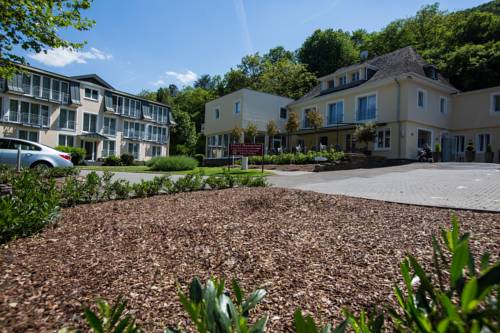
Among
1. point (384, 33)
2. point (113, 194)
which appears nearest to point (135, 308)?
point (113, 194)

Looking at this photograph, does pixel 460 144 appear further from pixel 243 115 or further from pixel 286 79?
pixel 286 79

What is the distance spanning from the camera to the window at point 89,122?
113 ft

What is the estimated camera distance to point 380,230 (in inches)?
146

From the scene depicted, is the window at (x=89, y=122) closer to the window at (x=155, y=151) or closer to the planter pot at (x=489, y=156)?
the window at (x=155, y=151)

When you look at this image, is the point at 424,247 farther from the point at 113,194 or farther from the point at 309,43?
the point at 309,43

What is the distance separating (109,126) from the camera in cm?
3688

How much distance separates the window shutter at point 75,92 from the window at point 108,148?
18.4 ft

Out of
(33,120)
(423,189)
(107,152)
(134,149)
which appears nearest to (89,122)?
(107,152)

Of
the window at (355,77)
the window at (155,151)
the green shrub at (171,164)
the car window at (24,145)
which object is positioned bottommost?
the green shrub at (171,164)

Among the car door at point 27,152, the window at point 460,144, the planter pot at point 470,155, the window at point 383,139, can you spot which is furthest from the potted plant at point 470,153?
the car door at point 27,152

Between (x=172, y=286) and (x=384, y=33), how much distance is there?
46280 millimetres

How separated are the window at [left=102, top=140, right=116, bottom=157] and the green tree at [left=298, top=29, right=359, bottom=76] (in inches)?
1163

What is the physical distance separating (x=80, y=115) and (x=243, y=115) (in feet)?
63.2

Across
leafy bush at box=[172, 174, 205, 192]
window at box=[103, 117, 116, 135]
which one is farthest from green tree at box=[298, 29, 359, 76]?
leafy bush at box=[172, 174, 205, 192]
